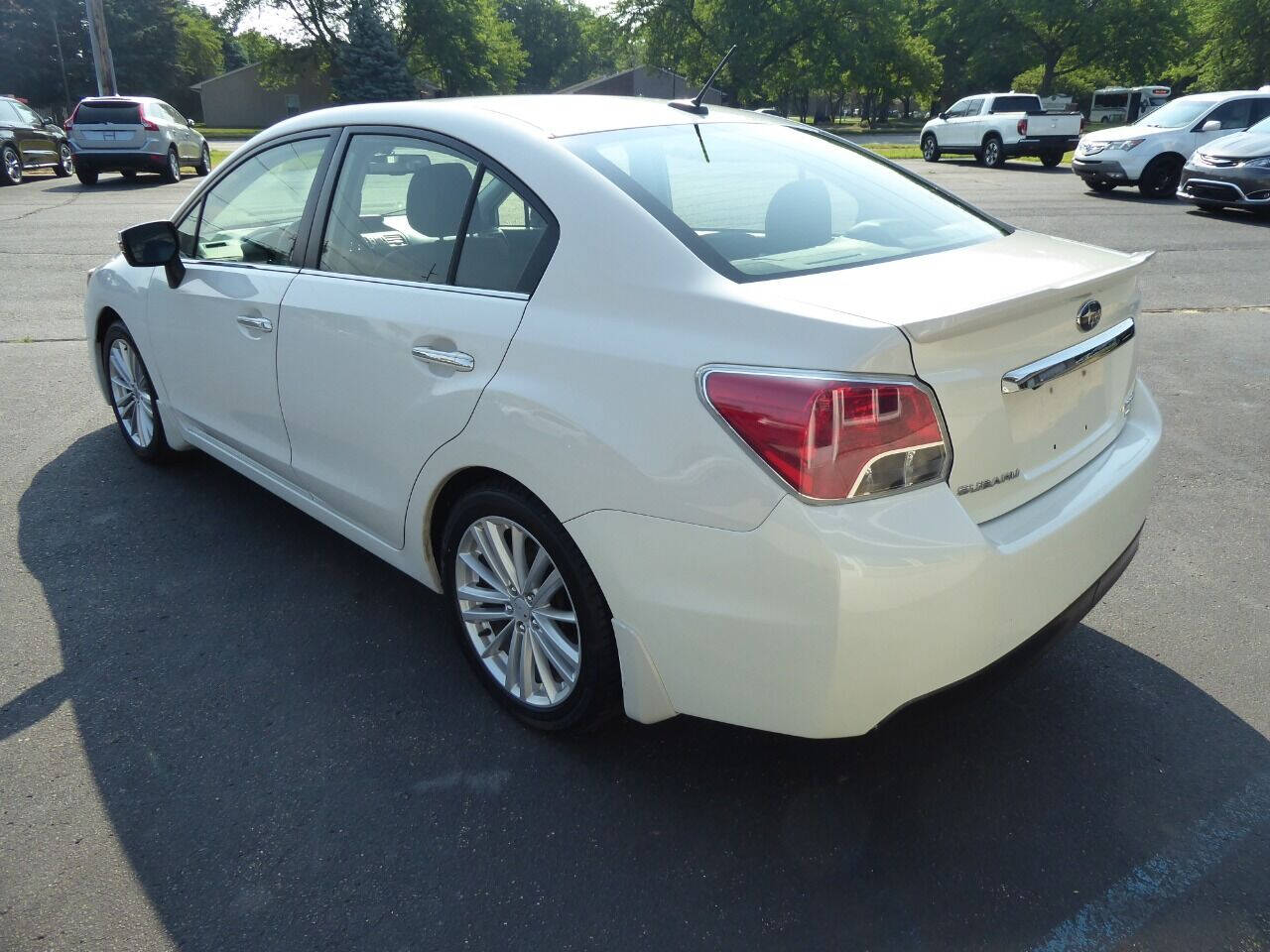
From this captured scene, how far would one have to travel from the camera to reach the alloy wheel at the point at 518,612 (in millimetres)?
2666

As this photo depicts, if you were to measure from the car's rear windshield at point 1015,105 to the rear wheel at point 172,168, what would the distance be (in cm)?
1957


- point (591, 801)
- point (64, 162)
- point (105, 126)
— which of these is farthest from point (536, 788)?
point (64, 162)

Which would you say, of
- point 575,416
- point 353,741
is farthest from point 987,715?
point 353,741

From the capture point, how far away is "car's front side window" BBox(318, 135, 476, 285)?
2914mm

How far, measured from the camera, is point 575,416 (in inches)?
92.7

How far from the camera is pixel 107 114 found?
19.5 meters

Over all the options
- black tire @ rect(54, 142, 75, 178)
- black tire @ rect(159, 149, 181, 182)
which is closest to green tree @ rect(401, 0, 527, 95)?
black tire @ rect(54, 142, 75, 178)

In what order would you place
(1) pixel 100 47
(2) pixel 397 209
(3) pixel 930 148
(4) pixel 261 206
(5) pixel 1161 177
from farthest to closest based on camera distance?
(1) pixel 100 47
(3) pixel 930 148
(5) pixel 1161 177
(4) pixel 261 206
(2) pixel 397 209

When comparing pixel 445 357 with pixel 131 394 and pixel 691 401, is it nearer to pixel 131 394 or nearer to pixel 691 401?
pixel 691 401

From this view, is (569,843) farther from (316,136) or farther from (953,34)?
(953,34)

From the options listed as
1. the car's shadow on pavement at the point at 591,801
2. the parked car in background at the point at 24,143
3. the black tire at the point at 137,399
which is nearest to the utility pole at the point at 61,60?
the parked car in background at the point at 24,143

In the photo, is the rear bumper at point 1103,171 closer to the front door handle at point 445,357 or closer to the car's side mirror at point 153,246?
the car's side mirror at point 153,246

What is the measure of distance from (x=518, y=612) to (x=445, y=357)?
0.73 m

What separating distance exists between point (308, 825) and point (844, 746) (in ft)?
4.73
